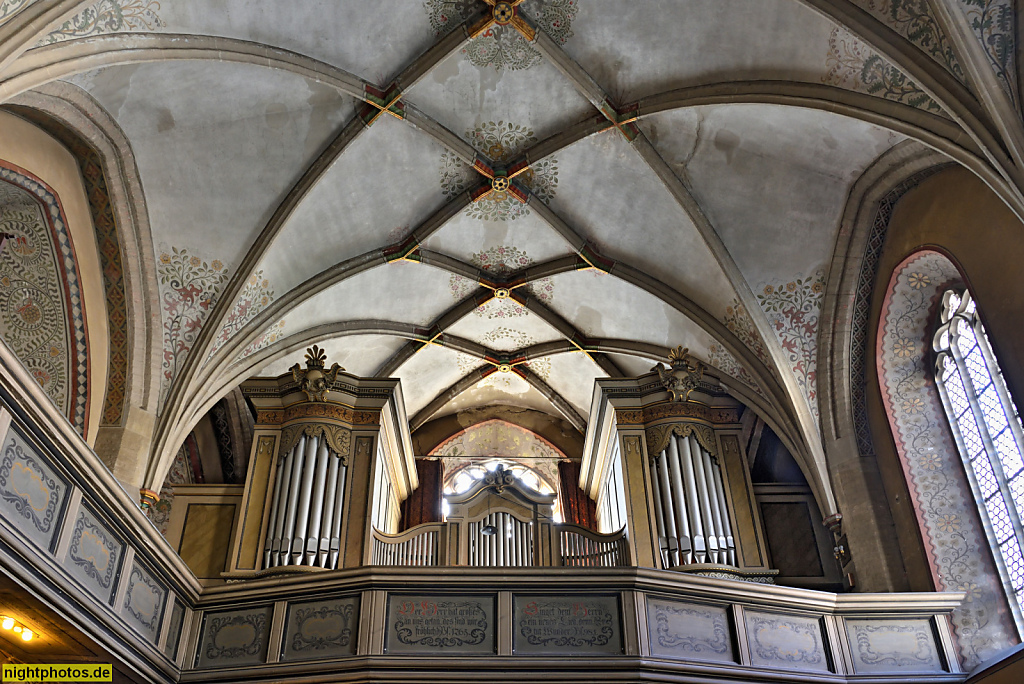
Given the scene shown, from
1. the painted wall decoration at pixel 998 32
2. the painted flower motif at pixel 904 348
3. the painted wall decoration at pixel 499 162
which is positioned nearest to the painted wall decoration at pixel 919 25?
the painted wall decoration at pixel 998 32

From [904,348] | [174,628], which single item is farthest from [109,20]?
[904,348]

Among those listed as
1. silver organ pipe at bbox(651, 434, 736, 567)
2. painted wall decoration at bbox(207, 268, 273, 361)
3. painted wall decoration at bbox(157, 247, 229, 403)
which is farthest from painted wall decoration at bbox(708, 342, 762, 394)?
painted wall decoration at bbox(157, 247, 229, 403)

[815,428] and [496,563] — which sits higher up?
[815,428]

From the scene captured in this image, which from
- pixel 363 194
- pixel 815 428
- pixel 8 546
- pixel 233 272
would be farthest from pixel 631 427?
pixel 8 546

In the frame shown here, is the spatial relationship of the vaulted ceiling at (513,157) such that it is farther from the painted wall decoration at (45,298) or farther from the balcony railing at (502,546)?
the balcony railing at (502,546)

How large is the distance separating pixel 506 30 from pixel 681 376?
446cm

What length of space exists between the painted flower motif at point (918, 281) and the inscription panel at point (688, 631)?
3.73 m

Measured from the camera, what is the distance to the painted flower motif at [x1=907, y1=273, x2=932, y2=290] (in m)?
Answer: 8.33

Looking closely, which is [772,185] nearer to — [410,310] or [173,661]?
[410,310]

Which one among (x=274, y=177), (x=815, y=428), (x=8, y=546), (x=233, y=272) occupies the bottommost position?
(x=8, y=546)

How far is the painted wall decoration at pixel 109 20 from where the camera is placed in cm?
631

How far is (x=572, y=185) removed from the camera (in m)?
9.93

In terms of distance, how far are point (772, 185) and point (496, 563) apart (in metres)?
4.91

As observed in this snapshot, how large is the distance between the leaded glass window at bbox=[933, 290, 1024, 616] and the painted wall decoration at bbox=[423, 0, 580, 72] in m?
4.53
